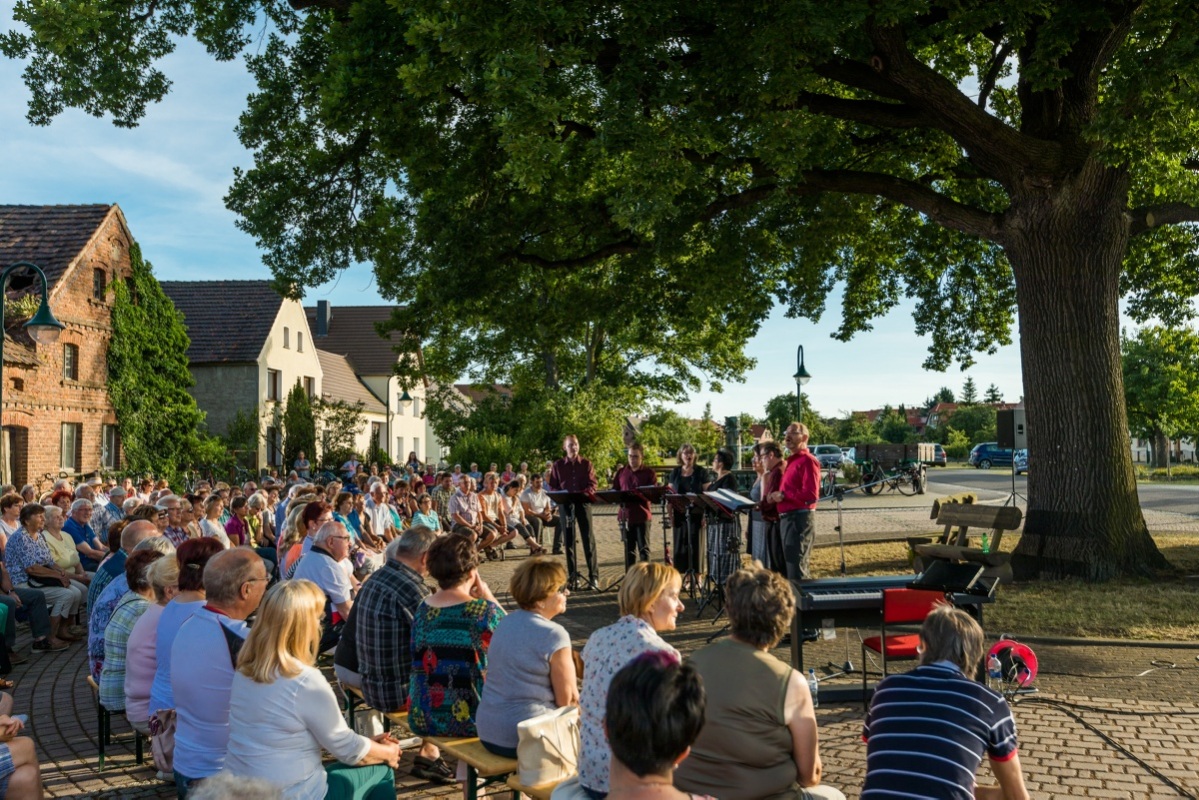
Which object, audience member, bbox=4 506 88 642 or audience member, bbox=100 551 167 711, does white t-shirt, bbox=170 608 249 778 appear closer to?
audience member, bbox=100 551 167 711

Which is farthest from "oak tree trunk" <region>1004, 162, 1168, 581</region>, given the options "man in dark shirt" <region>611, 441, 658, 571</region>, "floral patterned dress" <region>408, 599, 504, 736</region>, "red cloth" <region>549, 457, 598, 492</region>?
"floral patterned dress" <region>408, 599, 504, 736</region>

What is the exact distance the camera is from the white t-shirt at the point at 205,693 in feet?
15.4

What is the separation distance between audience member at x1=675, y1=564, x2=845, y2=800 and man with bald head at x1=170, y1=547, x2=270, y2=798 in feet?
7.37

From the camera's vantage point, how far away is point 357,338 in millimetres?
62531

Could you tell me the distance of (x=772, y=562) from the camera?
38.8 ft

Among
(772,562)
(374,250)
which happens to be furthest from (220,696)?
(374,250)

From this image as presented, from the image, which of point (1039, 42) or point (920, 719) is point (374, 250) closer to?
point (1039, 42)

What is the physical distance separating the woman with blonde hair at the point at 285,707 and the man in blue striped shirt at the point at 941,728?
7.08 ft

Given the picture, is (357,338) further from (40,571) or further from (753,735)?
(753,735)

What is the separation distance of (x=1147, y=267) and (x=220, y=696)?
1872 centimetres

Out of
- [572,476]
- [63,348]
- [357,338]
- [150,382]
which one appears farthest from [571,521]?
[357,338]

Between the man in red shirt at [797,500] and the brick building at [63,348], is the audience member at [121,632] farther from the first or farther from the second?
the brick building at [63,348]

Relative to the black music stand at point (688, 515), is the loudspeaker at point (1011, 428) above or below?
above

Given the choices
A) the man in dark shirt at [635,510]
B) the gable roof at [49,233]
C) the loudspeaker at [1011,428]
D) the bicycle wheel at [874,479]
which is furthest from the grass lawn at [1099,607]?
the gable roof at [49,233]
